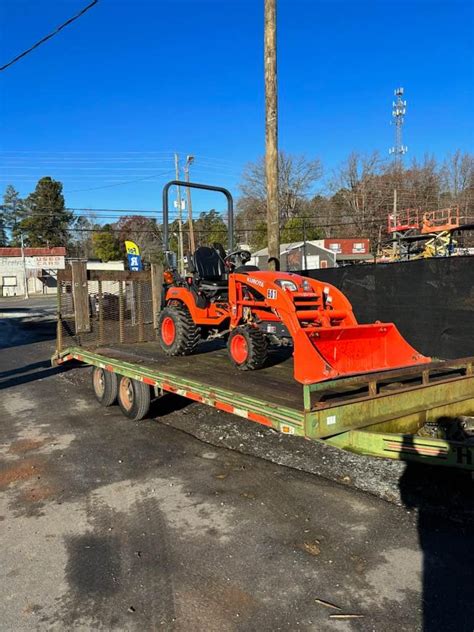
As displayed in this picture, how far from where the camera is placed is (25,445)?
5.83 metres

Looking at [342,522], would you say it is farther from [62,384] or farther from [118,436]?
[62,384]

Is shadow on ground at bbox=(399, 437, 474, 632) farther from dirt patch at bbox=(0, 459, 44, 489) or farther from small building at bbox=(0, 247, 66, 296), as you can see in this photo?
small building at bbox=(0, 247, 66, 296)

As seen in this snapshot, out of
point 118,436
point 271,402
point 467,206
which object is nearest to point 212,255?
point 118,436

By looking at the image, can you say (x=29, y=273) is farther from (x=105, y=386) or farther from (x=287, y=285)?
(x=287, y=285)

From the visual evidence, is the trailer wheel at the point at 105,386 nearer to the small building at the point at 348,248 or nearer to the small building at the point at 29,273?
the small building at the point at 348,248

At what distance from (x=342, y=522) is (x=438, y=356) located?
498cm

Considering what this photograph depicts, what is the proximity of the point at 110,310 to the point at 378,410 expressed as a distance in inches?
237

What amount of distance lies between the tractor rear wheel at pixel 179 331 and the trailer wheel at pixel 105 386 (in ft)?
2.75

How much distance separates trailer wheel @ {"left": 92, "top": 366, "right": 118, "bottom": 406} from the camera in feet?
23.4

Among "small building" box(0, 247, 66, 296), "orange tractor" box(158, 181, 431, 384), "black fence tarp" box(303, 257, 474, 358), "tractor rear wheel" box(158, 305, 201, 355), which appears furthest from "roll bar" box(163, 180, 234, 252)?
"small building" box(0, 247, 66, 296)

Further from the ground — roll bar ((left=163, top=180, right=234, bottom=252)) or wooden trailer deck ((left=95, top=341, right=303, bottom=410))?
roll bar ((left=163, top=180, right=234, bottom=252))

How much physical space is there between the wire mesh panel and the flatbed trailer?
0.45ft

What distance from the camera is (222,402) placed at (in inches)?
182

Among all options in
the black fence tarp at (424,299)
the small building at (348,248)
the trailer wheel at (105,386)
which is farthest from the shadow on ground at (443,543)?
the small building at (348,248)
